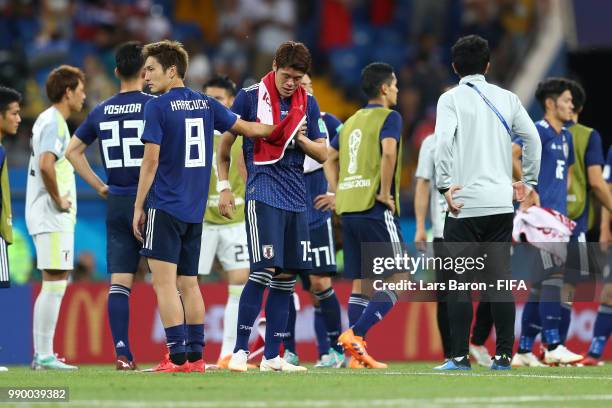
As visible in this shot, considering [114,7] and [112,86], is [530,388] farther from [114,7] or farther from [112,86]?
[114,7]

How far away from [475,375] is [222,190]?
7.49 ft

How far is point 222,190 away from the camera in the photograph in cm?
965

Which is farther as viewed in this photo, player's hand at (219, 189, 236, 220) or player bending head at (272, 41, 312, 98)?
player bending head at (272, 41, 312, 98)

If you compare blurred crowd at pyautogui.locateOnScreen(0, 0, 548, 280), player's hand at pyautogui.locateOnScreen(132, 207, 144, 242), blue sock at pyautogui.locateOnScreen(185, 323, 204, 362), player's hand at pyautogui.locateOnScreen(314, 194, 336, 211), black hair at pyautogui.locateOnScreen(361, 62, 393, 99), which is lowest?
blue sock at pyautogui.locateOnScreen(185, 323, 204, 362)

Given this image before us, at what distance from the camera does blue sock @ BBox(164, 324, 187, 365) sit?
930 cm

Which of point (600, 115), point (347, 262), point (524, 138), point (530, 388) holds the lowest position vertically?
point (530, 388)

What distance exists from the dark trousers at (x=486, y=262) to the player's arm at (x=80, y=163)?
10.0ft

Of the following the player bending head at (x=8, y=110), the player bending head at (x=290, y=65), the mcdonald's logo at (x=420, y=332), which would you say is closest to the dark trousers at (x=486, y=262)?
the player bending head at (x=290, y=65)

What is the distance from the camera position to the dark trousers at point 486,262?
984 centimetres

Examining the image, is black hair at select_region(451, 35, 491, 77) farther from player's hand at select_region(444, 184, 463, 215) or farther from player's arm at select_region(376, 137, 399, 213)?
player's arm at select_region(376, 137, 399, 213)

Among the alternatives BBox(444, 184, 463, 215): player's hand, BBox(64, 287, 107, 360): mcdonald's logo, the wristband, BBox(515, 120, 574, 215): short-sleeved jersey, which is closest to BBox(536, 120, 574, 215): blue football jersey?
BBox(515, 120, 574, 215): short-sleeved jersey

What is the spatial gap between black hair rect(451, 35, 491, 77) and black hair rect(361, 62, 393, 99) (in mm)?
1438

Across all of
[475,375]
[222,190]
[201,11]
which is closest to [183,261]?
[222,190]

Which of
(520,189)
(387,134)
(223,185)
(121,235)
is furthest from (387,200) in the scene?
(121,235)
